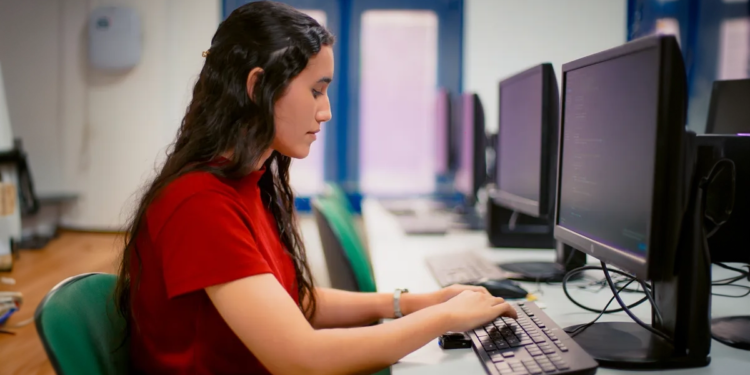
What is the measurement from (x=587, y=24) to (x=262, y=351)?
4.56m

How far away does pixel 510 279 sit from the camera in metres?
1.56

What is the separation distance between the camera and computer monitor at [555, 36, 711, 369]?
0.82 metres

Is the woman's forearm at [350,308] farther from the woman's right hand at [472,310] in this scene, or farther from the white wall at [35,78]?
the white wall at [35,78]

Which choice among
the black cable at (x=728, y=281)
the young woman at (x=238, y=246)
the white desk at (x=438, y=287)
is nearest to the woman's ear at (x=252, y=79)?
the young woman at (x=238, y=246)

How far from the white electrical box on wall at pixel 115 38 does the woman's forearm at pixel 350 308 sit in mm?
4402

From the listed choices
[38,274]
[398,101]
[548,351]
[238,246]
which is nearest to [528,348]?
[548,351]

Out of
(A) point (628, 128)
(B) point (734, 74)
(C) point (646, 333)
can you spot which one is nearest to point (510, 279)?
(C) point (646, 333)

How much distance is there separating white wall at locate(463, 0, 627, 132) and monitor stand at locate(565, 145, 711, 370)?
388 centimetres

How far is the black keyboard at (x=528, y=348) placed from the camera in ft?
2.75

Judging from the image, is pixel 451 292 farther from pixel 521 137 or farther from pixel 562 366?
pixel 521 137

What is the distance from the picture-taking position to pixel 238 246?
877mm

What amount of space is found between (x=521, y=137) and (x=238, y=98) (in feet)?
3.16

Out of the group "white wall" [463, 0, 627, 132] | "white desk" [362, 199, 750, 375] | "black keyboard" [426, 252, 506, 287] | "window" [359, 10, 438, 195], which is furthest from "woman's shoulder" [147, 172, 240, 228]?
"window" [359, 10, 438, 195]

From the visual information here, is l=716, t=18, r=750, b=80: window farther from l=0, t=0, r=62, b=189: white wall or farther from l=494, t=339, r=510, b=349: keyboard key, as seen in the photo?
l=0, t=0, r=62, b=189: white wall
